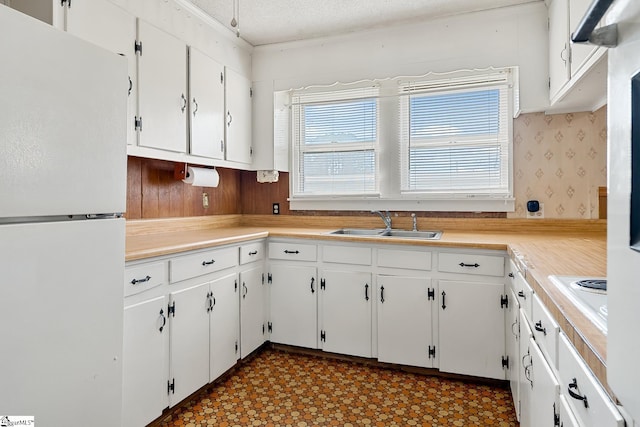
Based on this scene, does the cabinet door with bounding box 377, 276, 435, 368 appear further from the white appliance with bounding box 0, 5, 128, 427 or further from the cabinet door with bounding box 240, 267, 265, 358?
the white appliance with bounding box 0, 5, 128, 427

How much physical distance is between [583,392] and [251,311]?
2.26 m

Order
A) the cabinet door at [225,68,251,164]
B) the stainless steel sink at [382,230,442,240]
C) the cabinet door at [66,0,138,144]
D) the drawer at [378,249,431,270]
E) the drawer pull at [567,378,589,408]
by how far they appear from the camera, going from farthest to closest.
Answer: the cabinet door at [225,68,251,164] → the stainless steel sink at [382,230,442,240] → the drawer at [378,249,431,270] → the cabinet door at [66,0,138,144] → the drawer pull at [567,378,589,408]

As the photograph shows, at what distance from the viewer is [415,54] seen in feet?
9.92

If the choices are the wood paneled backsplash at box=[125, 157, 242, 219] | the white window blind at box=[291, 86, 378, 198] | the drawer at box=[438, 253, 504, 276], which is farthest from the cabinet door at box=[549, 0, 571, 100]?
the wood paneled backsplash at box=[125, 157, 242, 219]

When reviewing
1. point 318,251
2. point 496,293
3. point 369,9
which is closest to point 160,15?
point 369,9

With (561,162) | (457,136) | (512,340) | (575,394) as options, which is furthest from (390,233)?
(575,394)

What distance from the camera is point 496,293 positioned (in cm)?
239

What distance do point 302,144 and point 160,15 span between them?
153 cm

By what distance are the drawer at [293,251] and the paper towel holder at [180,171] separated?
0.83 metres

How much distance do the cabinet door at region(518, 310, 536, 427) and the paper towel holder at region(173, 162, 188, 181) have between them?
233 cm

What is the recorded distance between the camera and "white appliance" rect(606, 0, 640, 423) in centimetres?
46

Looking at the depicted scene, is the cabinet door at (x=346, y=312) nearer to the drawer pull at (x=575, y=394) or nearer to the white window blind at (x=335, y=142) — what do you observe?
the white window blind at (x=335, y=142)

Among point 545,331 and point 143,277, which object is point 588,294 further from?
point 143,277

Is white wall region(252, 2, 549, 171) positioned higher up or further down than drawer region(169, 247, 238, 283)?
higher up
